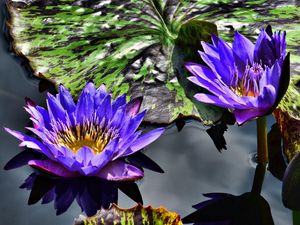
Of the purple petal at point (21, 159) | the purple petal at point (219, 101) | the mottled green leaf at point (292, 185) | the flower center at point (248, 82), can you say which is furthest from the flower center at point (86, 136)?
the mottled green leaf at point (292, 185)

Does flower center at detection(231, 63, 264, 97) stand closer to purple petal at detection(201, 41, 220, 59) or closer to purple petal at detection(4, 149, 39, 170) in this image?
purple petal at detection(201, 41, 220, 59)

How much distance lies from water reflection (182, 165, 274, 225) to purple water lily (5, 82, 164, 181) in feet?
0.56

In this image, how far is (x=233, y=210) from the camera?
72.0 inches

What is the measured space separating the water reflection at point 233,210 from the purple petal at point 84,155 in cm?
26

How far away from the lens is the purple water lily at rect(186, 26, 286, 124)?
6.12 feet

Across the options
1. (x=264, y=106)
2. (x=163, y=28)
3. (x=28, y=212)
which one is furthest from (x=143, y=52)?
(x=28, y=212)

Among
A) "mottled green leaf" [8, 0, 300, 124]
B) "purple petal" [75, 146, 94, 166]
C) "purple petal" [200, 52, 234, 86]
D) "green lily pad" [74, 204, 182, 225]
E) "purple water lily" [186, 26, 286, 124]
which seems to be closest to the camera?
"green lily pad" [74, 204, 182, 225]

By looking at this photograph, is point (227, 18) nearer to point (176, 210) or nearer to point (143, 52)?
point (143, 52)

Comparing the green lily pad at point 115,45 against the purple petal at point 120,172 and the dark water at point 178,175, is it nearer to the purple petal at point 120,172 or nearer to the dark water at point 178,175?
the dark water at point 178,175

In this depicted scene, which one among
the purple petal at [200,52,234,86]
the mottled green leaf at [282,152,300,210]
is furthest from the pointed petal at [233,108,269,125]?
the mottled green leaf at [282,152,300,210]

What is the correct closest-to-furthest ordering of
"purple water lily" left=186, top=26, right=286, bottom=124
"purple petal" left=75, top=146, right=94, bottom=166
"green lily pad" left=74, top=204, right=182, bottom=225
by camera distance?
"green lily pad" left=74, top=204, right=182, bottom=225, "purple petal" left=75, top=146, right=94, bottom=166, "purple water lily" left=186, top=26, right=286, bottom=124

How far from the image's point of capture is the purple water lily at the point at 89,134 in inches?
71.8

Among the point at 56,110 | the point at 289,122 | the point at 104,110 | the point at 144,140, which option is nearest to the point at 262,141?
the point at 289,122

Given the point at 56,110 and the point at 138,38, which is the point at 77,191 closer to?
the point at 56,110
